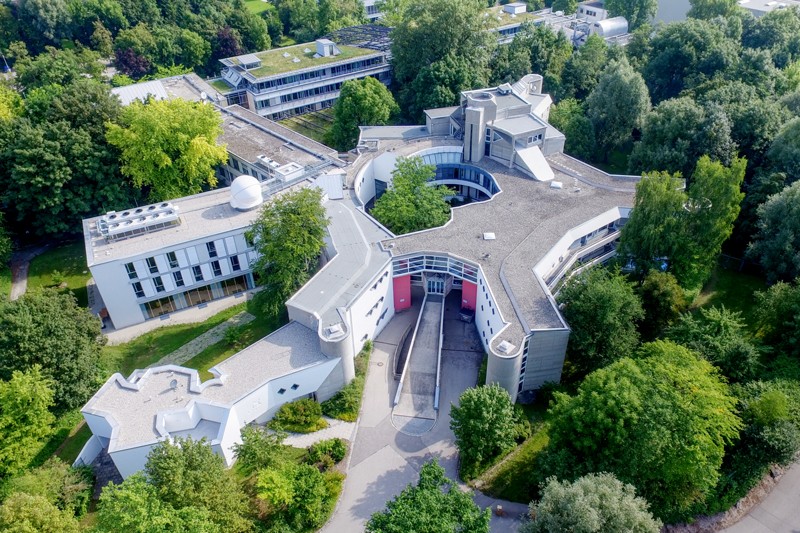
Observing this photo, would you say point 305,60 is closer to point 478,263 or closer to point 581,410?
point 478,263

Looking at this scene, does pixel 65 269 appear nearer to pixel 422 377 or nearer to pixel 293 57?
pixel 422 377

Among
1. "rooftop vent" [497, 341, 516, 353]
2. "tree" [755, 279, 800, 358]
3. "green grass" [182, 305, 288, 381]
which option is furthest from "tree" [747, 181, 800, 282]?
"green grass" [182, 305, 288, 381]

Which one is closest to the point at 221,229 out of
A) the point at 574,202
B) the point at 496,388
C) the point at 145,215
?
the point at 145,215

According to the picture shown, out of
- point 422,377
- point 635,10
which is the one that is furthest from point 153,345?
point 635,10

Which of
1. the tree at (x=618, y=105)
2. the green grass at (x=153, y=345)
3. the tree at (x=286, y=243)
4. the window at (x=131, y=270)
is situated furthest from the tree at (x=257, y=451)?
the tree at (x=618, y=105)

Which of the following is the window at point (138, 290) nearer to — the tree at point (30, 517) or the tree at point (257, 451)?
the tree at point (257, 451)

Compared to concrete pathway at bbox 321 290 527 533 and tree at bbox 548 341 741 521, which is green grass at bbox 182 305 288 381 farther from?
tree at bbox 548 341 741 521

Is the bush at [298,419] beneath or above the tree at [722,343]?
beneath
